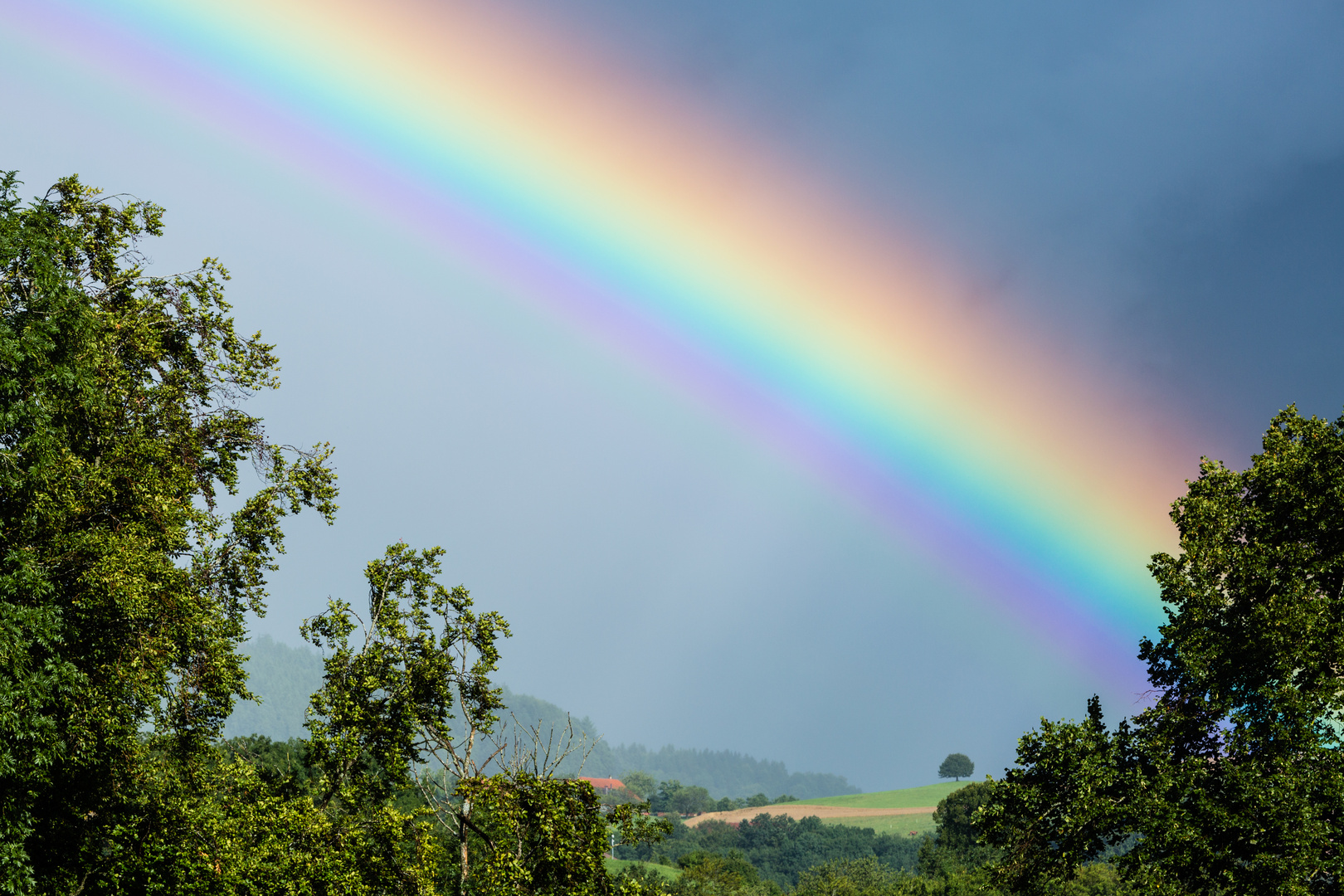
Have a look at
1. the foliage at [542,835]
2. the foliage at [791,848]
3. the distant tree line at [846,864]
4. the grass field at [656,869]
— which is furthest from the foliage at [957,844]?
the foliage at [542,835]

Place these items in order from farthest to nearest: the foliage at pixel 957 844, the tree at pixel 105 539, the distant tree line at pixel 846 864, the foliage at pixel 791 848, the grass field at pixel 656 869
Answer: the foliage at pixel 791 848
the grass field at pixel 656 869
the foliage at pixel 957 844
the distant tree line at pixel 846 864
the tree at pixel 105 539

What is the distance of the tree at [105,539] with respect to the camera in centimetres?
1661

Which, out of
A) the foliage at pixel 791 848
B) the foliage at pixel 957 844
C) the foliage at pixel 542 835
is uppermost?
the foliage at pixel 542 835

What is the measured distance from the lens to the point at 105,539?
17.4 meters

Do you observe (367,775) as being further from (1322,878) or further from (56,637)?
(1322,878)

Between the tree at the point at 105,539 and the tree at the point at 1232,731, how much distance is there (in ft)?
Result: 68.1

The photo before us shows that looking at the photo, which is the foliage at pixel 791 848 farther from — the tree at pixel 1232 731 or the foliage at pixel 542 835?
the foliage at pixel 542 835

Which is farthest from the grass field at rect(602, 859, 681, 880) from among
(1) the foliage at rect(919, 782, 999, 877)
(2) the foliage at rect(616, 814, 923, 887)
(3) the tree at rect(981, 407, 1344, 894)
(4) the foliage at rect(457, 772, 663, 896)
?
(4) the foliage at rect(457, 772, 663, 896)

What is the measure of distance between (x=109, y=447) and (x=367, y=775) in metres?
9.50

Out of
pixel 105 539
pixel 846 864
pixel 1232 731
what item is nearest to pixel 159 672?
pixel 105 539

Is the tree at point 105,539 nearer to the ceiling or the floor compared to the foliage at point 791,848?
nearer to the ceiling

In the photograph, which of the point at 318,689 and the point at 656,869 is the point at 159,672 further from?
the point at 656,869

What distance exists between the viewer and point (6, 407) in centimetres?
1677

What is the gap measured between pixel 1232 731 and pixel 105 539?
2543 centimetres
